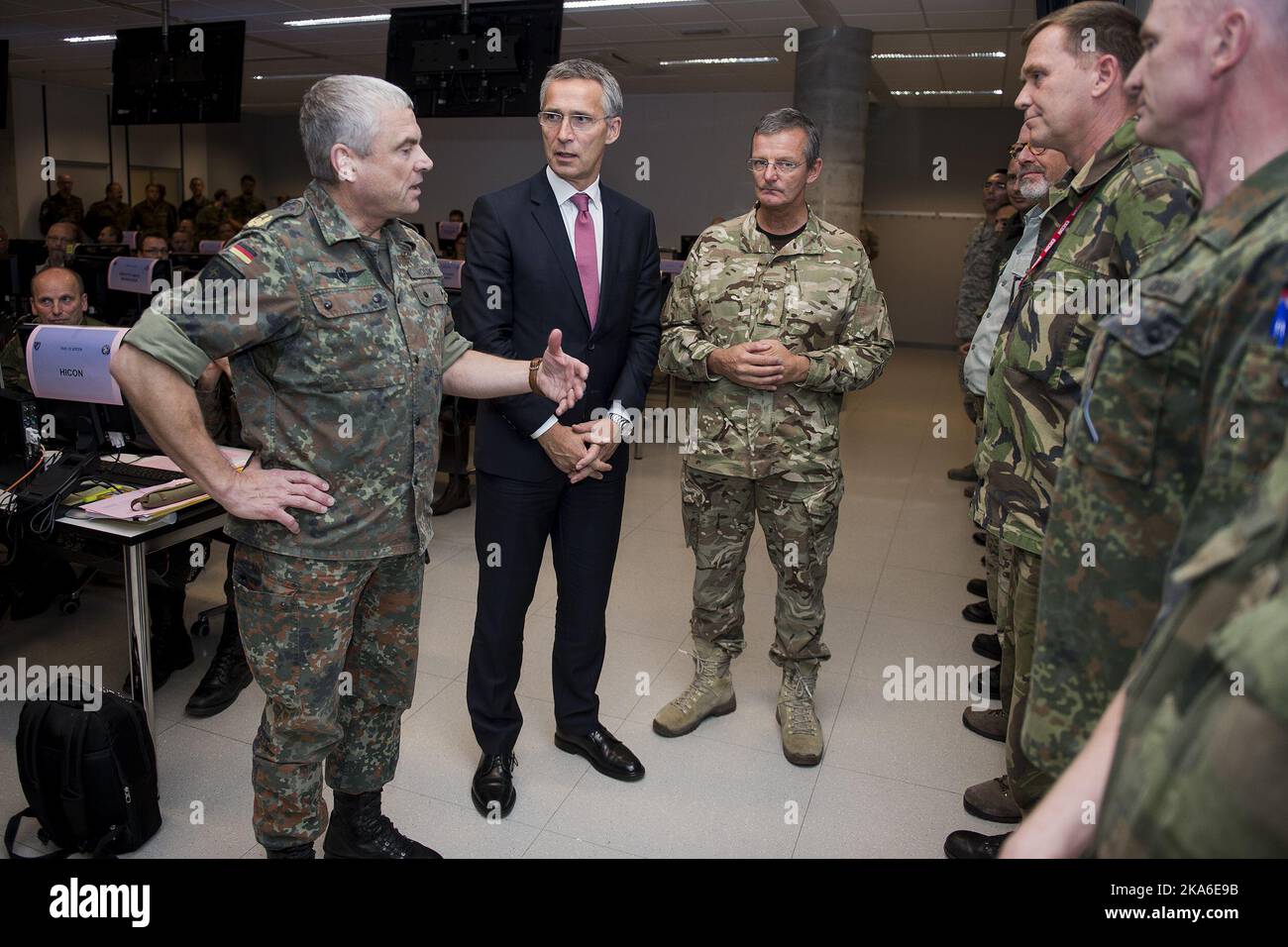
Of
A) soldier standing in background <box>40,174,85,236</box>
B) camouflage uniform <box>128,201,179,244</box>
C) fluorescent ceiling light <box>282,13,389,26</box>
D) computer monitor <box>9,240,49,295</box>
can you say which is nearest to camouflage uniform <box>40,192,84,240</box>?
soldier standing in background <box>40,174,85,236</box>

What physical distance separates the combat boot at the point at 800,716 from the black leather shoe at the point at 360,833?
103 cm

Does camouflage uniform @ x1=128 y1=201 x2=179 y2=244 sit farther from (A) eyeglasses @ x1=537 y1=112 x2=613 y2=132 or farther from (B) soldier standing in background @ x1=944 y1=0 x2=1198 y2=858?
(B) soldier standing in background @ x1=944 y1=0 x2=1198 y2=858

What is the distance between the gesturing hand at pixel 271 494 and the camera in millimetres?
1587

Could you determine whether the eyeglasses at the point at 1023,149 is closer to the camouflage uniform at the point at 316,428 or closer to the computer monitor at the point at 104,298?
the camouflage uniform at the point at 316,428

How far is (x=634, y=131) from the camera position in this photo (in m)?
13.6

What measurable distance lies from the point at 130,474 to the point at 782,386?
1.79 meters

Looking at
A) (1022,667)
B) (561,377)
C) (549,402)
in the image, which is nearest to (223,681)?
(549,402)

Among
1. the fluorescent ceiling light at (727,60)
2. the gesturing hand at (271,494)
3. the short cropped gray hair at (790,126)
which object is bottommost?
the gesturing hand at (271,494)

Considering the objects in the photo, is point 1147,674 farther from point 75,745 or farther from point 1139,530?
point 75,745

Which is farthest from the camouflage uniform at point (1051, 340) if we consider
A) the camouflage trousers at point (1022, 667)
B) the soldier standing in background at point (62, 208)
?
the soldier standing in background at point (62, 208)

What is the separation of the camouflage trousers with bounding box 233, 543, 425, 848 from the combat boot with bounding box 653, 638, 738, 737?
94cm
